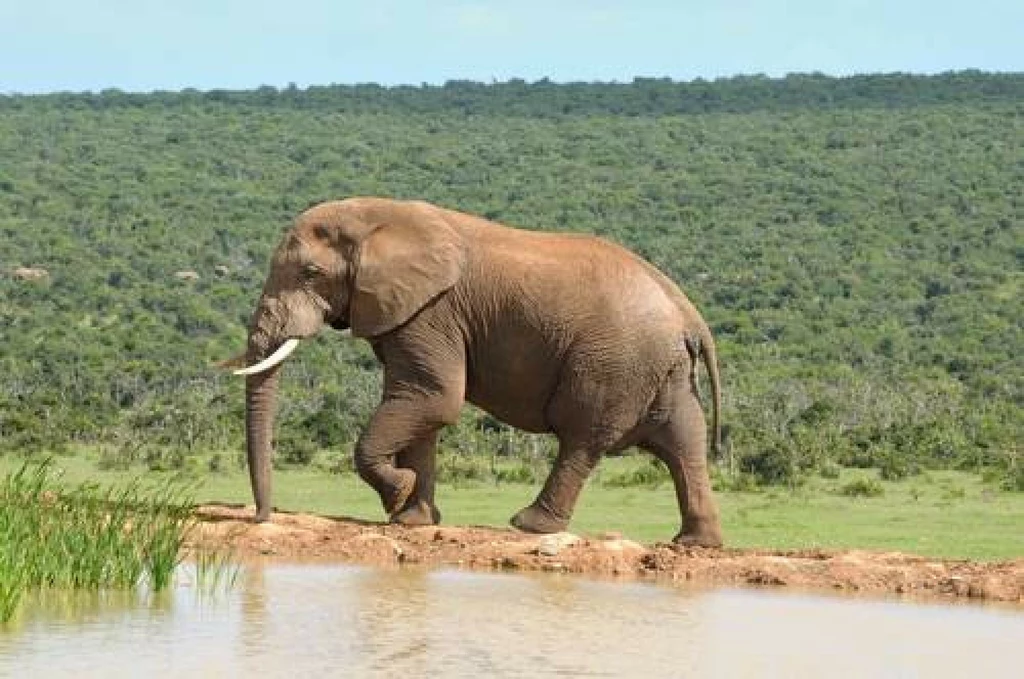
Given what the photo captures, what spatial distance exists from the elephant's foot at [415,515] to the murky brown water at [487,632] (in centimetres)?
164

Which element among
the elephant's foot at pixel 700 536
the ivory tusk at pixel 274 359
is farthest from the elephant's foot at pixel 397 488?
the elephant's foot at pixel 700 536

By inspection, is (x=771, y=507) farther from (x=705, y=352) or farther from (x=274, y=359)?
(x=274, y=359)

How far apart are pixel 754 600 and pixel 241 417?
15997 millimetres

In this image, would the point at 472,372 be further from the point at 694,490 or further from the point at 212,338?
the point at 212,338

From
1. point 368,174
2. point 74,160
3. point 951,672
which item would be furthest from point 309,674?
point 74,160

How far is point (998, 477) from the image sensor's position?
2297 cm

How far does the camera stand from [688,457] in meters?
15.4

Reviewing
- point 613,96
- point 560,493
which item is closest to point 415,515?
point 560,493

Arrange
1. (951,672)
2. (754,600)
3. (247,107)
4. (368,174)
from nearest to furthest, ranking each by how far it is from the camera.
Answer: (951,672) → (754,600) → (368,174) → (247,107)

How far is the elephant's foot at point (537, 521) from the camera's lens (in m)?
15.3

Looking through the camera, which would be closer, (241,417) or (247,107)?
(241,417)

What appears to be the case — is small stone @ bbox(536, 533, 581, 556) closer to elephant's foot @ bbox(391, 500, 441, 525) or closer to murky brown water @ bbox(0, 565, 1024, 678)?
murky brown water @ bbox(0, 565, 1024, 678)

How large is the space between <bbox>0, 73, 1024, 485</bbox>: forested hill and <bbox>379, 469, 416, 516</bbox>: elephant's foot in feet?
25.8

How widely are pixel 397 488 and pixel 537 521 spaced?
89 cm
